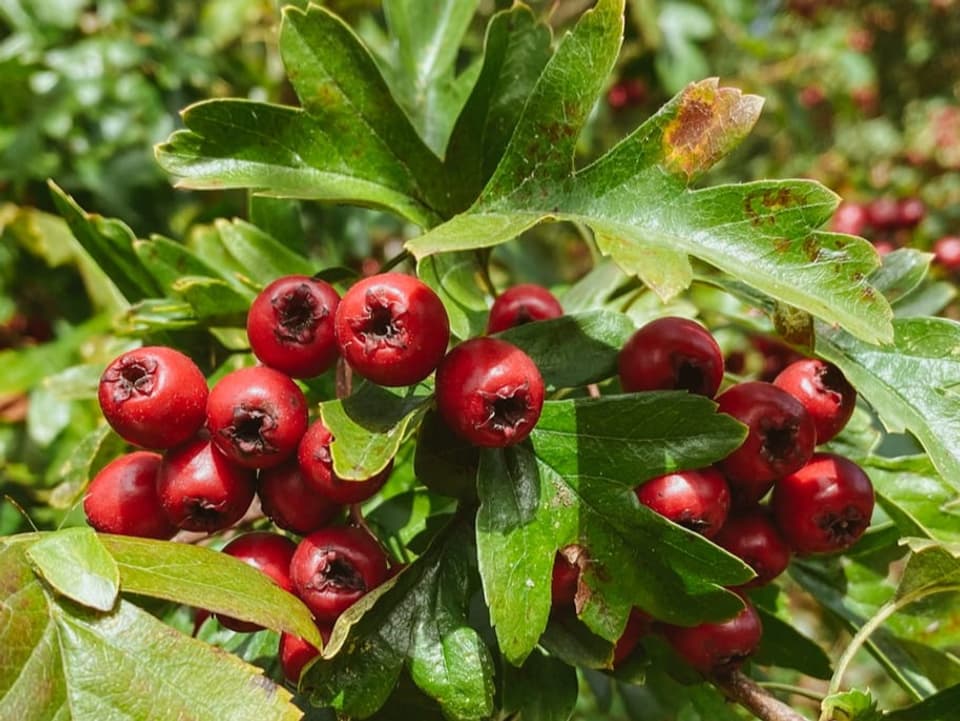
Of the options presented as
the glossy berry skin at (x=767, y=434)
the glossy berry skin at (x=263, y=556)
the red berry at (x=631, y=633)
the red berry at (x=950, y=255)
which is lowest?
the red berry at (x=950, y=255)

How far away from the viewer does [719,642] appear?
1.09m

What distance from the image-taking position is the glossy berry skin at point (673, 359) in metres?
1.11

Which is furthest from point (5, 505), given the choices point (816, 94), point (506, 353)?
point (816, 94)

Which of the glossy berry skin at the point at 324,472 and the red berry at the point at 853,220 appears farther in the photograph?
the red berry at the point at 853,220

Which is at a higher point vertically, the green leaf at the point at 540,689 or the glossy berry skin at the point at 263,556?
the glossy berry skin at the point at 263,556

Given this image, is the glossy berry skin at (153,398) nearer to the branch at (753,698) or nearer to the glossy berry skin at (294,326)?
the glossy berry skin at (294,326)

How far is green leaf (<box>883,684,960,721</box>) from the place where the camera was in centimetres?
108

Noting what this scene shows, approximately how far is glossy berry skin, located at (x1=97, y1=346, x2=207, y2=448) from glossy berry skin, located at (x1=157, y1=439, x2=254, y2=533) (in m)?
0.03

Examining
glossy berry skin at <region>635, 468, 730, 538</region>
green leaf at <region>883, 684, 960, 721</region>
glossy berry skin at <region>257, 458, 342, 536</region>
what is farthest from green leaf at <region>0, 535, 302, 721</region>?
green leaf at <region>883, 684, 960, 721</region>

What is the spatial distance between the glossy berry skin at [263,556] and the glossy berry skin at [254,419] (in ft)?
0.32

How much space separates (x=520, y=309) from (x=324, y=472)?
41 centimetres

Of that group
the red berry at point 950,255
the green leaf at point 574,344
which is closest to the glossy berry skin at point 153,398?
the green leaf at point 574,344

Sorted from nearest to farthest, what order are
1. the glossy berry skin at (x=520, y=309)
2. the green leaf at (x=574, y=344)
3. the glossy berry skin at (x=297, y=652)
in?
the glossy berry skin at (x=297, y=652) < the green leaf at (x=574, y=344) < the glossy berry skin at (x=520, y=309)

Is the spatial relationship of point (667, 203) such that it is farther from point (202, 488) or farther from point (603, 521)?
point (202, 488)
